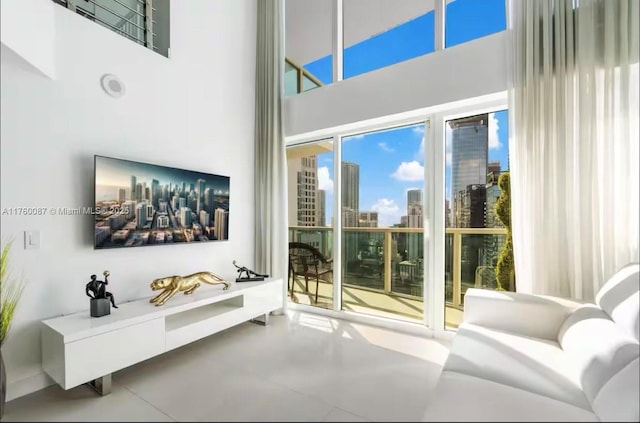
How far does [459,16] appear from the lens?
2.77 meters

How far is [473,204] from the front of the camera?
2.77 meters

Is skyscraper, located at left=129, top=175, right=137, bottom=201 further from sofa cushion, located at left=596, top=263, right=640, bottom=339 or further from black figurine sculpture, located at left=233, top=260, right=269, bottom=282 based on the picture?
sofa cushion, located at left=596, top=263, right=640, bottom=339

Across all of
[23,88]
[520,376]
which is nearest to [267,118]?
[23,88]

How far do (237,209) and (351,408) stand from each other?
238cm

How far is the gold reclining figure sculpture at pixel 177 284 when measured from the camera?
2361 mm

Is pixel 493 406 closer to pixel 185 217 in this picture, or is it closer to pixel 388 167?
pixel 388 167

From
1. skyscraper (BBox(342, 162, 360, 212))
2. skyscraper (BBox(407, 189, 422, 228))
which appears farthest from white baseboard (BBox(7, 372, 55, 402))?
skyscraper (BBox(407, 189, 422, 228))

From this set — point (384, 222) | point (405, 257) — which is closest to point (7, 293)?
point (384, 222)

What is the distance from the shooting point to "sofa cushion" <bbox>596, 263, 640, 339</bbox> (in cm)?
136

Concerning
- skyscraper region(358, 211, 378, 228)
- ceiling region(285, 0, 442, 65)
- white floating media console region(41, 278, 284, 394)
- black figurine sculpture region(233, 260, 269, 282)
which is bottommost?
white floating media console region(41, 278, 284, 394)

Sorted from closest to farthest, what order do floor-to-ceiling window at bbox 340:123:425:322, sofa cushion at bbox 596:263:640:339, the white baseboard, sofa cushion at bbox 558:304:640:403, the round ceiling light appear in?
sofa cushion at bbox 558:304:640:403 < sofa cushion at bbox 596:263:640:339 < the white baseboard < the round ceiling light < floor-to-ceiling window at bbox 340:123:425:322

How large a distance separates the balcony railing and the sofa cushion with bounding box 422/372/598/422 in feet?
5.12

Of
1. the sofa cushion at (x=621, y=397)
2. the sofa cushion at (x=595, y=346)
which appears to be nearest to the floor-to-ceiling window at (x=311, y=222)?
the sofa cushion at (x=595, y=346)

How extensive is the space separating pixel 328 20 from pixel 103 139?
2781 millimetres
